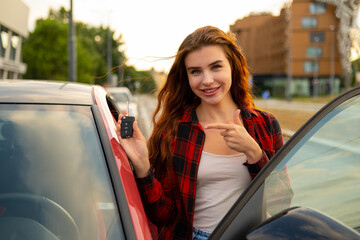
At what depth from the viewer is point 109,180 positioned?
1641 millimetres

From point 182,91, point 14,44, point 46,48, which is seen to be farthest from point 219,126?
point 46,48

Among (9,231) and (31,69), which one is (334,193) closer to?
(9,231)

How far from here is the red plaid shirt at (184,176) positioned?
190 centimetres

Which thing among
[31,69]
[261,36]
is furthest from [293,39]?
[31,69]

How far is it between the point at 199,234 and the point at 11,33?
2991 cm

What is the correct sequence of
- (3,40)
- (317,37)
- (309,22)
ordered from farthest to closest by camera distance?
(317,37) → (309,22) → (3,40)

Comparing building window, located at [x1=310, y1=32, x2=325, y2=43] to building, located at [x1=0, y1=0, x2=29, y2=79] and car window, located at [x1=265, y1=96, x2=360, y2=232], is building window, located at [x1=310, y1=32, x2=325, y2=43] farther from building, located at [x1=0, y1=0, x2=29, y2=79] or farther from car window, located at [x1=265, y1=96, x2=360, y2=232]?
car window, located at [x1=265, y1=96, x2=360, y2=232]

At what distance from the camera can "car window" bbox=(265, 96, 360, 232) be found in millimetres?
1336

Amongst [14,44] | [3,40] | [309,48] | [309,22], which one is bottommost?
[3,40]

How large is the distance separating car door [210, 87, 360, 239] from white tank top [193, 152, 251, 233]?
48 cm

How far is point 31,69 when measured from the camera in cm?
5194

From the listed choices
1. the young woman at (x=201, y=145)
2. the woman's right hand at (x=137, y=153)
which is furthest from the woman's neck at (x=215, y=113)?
the woman's right hand at (x=137, y=153)

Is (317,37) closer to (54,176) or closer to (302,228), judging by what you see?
(54,176)

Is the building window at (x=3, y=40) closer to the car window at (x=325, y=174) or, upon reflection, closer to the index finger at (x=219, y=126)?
the index finger at (x=219, y=126)
